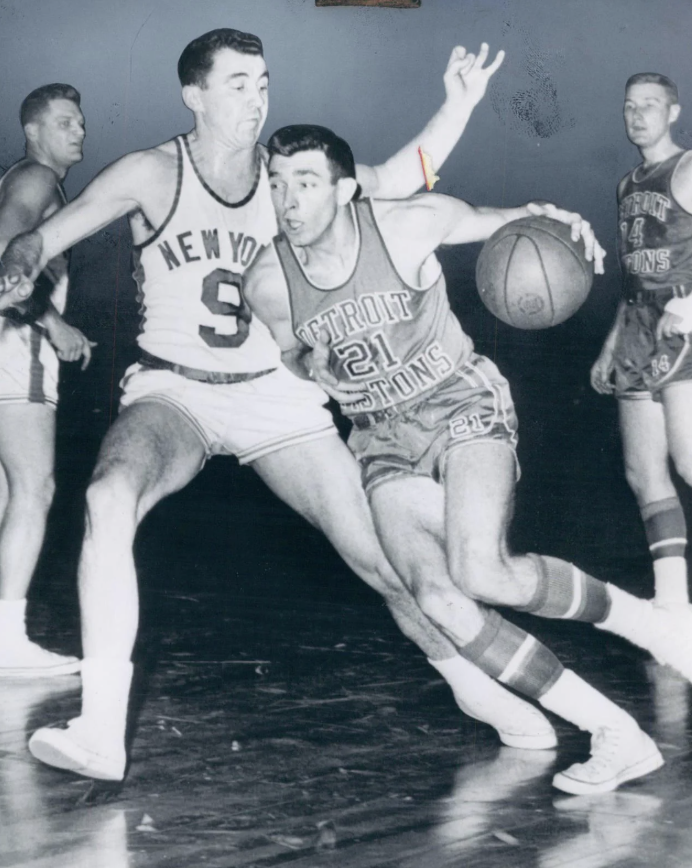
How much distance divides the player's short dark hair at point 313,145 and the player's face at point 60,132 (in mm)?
1194

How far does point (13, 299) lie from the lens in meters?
2.74

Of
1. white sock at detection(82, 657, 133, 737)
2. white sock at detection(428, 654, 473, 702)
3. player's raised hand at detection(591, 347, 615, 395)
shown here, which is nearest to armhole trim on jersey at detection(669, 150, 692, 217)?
player's raised hand at detection(591, 347, 615, 395)

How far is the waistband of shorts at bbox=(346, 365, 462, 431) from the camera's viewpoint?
2.93m

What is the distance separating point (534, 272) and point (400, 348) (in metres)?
0.39

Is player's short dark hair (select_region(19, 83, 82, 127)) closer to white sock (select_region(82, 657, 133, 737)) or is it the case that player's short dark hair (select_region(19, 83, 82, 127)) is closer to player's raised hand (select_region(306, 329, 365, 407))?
player's raised hand (select_region(306, 329, 365, 407))

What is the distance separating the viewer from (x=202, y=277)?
3105 millimetres

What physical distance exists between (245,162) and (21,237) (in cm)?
68

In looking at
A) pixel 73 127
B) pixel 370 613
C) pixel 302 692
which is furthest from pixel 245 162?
pixel 370 613

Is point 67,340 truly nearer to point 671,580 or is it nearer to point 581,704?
point 581,704

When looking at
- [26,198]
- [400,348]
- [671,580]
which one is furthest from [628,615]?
[26,198]

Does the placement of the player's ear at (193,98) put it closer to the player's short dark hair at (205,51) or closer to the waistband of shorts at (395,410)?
the player's short dark hair at (205,51)

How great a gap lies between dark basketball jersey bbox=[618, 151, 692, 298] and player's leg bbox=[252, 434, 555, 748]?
1.33 metres

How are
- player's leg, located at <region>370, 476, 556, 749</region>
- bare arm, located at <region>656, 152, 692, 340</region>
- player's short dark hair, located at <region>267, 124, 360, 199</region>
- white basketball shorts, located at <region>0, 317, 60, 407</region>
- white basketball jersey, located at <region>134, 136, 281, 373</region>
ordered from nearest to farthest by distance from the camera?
player's leg, located at <region>370, 476, 556, 749</region> < player's short dark hair, located at <region>267, 124, 360, 199</region> < white basketball jersey, located at <region>134, 136, 281, 373</region> < white basketball shorts, located at <region>0, 317, 60, 407</region> < bare arm, located at <region>656, 152, 692, 340</region>

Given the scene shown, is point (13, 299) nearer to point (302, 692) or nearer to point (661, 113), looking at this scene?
point (302, 692)
